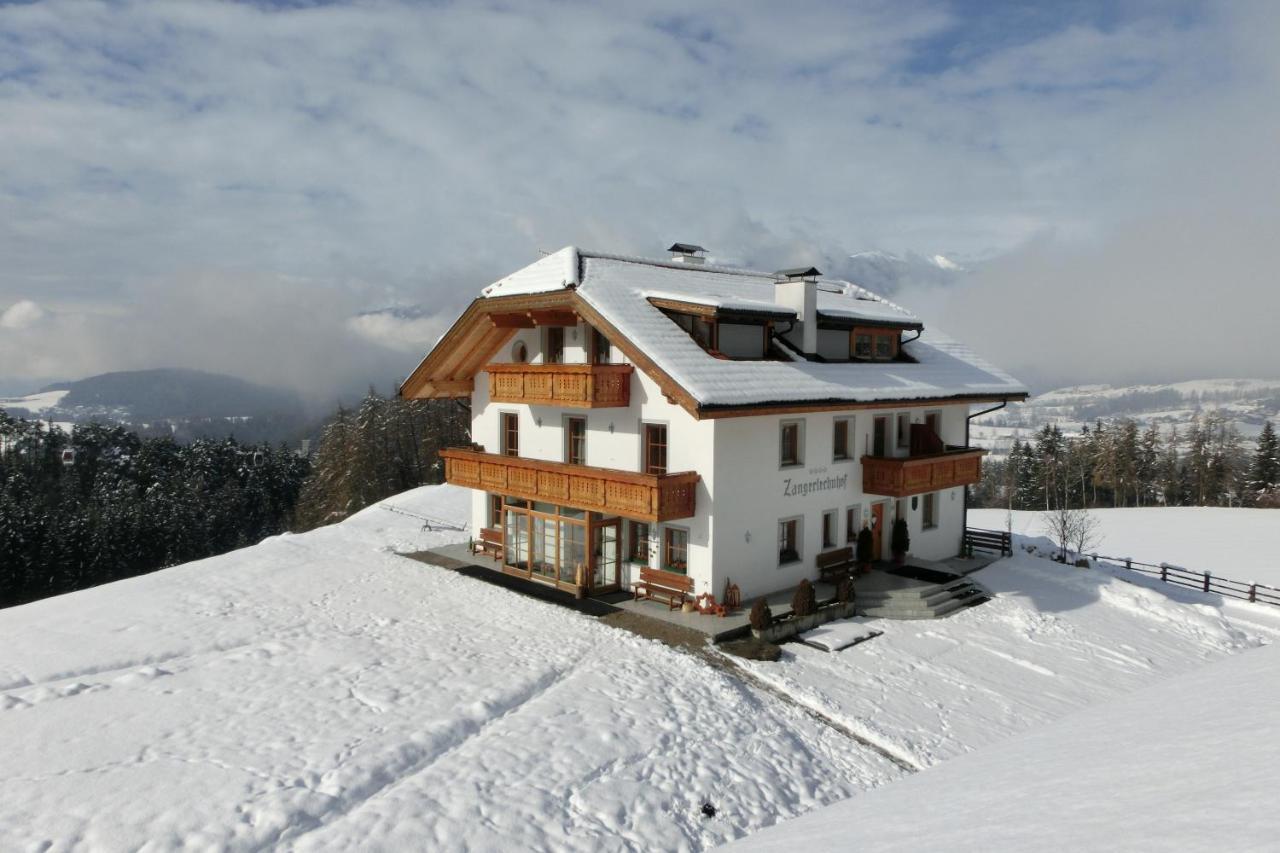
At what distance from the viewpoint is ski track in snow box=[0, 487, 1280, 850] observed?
10938 mm

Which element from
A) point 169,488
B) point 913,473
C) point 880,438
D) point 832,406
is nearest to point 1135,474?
point 880,438

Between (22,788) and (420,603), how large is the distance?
10.8 meters

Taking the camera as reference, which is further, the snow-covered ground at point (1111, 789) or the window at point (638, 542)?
the window at point (638, 542)

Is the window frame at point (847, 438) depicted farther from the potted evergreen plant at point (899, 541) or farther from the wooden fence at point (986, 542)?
the wooden fence at point (986, 542)

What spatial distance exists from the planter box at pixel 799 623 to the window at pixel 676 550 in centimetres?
297

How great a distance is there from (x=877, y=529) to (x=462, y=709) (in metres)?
15.3

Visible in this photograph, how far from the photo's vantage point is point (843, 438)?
23.8 meters

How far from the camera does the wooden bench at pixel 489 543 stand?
27297mm

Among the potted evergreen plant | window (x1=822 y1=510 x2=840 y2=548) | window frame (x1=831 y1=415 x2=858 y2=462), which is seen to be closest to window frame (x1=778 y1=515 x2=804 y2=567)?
window (x1=822 y1=510 x2=840 y2=548)

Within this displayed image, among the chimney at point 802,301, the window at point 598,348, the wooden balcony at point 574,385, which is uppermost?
the chimney at point 802,301

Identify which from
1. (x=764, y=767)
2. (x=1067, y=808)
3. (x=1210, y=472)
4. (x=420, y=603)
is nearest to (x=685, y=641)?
(x=764, y=767)

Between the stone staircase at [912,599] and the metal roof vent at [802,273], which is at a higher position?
the metal roof vent at [802,273]

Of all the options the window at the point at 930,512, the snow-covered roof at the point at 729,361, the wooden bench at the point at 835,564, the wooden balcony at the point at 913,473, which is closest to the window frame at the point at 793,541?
the wooden bench at the point at 835,564

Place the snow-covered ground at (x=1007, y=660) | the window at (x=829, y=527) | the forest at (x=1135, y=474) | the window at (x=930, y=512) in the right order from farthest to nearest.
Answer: the forest at (x=1135, y=474) < the window at (x=930, y=512) < the window at (x=829, y=527) < the snow-covered ground at (x=1007, y=660)
